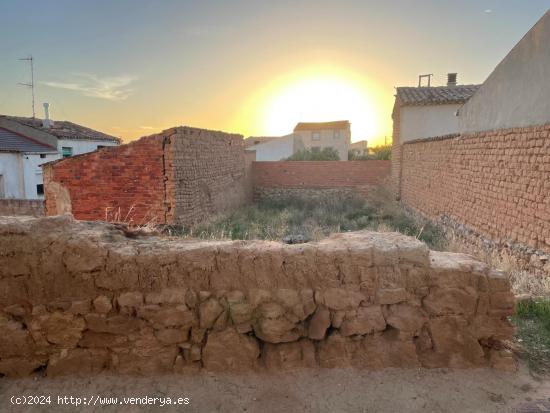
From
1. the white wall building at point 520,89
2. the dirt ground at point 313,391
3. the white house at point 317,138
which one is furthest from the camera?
the white house at point 317,138

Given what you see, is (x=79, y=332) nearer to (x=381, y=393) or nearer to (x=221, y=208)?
(x=381, y=393)

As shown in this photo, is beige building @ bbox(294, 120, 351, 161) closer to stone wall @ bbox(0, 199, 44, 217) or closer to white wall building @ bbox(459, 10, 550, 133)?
stone wall @ bbox(0, 199, 44, 217)

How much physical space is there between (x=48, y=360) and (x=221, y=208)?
31.8ft

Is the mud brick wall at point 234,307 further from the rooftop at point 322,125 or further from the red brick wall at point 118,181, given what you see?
the rooftop at point 322,125

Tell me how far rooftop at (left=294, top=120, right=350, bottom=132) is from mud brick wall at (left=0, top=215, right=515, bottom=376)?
3913 cm

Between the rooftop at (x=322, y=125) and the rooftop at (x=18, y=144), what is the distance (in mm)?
26080

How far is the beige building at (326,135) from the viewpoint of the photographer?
1592 inches

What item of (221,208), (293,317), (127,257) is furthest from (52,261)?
(221,208)

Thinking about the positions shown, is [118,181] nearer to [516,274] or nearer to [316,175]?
[516,274]

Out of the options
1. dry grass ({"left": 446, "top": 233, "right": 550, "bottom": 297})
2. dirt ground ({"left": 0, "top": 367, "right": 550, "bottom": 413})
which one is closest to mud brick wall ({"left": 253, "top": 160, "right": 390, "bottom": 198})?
dry grass ({"left": 446, "top": 233, "right": 550, "bottom": 297})

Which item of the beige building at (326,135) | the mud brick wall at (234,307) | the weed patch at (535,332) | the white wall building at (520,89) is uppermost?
the beige building at (326,135)

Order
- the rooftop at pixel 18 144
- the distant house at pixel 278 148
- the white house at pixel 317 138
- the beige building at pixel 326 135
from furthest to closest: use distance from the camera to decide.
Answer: the beige building at pixel 326 135 < the white house at pixel 317 138 < the distant house at pixel 278 148 < the rooftop at pixel 18 144

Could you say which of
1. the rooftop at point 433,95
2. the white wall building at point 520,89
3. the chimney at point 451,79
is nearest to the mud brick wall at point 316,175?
the rooftop at point 433,95

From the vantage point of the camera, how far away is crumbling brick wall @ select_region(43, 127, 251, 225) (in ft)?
30.3
